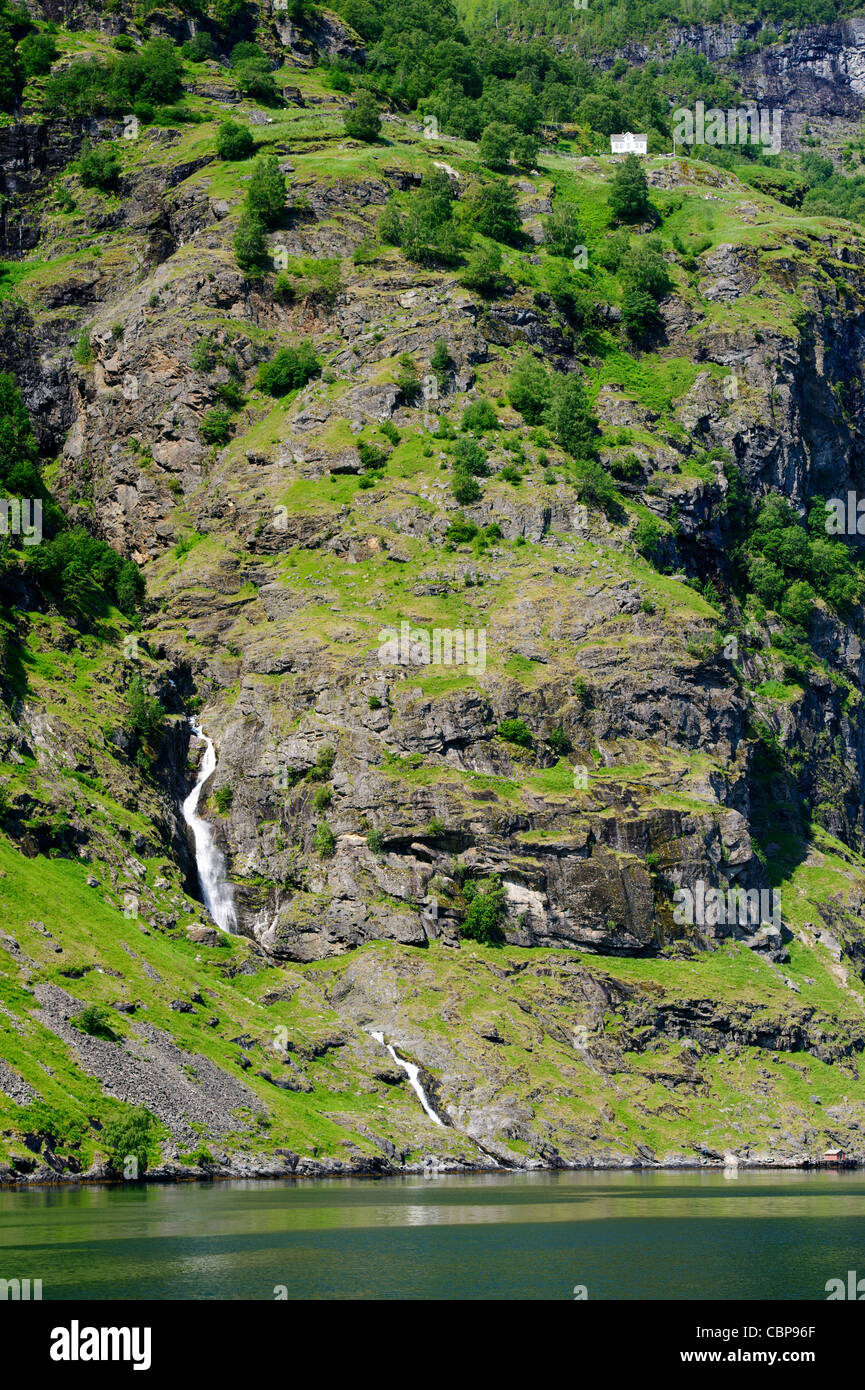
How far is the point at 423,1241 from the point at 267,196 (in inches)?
6202

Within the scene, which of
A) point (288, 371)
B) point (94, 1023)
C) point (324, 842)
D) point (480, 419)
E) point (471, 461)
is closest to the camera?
point (94, 1023)

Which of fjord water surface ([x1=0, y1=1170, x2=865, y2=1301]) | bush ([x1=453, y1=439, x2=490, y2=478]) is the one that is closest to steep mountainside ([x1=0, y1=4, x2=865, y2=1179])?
bush ([x1=453, y1=439, x2=490, y2=478])

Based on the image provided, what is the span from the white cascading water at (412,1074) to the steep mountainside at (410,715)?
0.82 m

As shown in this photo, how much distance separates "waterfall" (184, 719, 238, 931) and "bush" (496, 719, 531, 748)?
97.6 feet

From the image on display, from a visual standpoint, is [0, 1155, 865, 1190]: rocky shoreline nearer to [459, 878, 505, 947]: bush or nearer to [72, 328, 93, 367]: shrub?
[459, 878, 505, 947]: bush

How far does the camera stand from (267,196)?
18900 cm

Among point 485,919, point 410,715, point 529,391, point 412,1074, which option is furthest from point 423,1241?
point 529,391

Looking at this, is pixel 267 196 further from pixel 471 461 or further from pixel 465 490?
pixel 465 490

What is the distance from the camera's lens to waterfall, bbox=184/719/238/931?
5162 inches

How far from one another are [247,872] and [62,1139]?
52.3 metres

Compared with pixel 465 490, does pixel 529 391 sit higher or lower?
higher

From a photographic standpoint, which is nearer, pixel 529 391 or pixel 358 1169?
pixel 358 1169

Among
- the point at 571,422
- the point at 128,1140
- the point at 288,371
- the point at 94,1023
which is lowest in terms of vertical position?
the point at 128,1140
